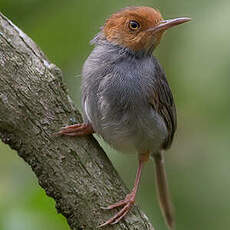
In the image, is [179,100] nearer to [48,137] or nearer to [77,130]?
[77,130]

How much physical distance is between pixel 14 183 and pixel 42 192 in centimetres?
60

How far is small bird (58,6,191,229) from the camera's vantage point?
4473mm

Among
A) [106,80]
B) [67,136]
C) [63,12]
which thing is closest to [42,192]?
[67,136]

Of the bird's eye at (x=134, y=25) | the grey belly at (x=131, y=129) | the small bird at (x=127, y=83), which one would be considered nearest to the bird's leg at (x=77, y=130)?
the small bird at (x=127, y=83)

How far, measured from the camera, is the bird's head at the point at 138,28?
4594mm

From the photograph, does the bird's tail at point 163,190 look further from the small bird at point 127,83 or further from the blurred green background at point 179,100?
the small bird at point 127,83

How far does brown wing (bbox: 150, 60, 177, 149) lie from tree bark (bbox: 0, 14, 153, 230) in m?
0.80

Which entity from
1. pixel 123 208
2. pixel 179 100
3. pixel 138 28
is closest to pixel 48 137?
pixel 123 208

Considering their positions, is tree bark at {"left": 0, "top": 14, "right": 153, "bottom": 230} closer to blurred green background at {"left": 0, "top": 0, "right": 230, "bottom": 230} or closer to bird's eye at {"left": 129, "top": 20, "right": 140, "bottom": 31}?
blurred green background at {"left": 0, "top": 0, "right": 230, "bottom": 230}

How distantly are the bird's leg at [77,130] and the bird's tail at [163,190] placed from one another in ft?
5.04

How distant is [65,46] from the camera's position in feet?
17.0

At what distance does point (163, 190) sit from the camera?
5.83m

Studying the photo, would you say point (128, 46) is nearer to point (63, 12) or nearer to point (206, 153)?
point (63, 12)

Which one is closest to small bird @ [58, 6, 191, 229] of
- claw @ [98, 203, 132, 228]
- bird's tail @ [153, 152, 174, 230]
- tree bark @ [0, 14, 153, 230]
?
claw @ [98, 203, 132, 228]
